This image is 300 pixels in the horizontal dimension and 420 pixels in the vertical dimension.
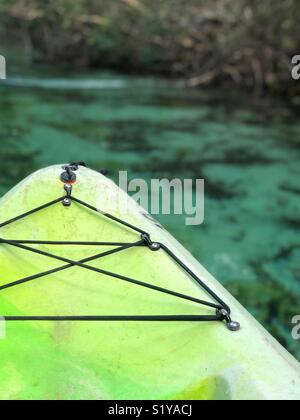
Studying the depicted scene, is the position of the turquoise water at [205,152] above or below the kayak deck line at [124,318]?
above

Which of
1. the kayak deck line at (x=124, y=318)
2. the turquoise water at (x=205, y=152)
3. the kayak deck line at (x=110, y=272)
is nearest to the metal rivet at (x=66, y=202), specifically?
the kayak deck line at (x=110, y=272)

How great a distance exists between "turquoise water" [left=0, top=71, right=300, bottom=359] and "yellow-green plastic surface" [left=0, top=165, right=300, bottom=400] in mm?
1336

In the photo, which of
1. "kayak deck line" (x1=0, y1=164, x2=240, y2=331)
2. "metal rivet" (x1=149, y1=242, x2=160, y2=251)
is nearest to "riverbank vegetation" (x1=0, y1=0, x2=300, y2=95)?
"kayak deck line" (x1=0, y1=164, x2=240, y2=331)

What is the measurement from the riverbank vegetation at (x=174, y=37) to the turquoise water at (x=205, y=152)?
0.84 m

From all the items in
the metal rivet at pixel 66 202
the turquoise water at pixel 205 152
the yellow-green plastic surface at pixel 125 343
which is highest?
the turquoise water at pixel 205 152

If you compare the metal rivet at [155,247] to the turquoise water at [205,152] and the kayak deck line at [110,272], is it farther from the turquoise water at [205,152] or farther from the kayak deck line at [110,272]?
the turquoise water at [205,152]

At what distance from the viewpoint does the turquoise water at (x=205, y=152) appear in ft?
13.2

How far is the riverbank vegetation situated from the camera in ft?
32.3

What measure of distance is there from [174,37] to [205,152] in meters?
5.97

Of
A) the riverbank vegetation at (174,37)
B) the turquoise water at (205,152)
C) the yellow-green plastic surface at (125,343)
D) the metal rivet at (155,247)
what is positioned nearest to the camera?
the yellow-green plastic surface at (125,343)

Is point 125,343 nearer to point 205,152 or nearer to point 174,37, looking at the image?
point 205,152

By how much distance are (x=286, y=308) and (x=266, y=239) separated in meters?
1.08

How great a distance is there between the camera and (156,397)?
1696mm

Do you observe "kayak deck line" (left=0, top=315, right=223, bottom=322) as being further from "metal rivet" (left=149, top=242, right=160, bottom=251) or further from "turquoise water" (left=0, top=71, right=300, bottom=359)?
"turquoise water" (left=0, top=71, right=300, bottom=359)
